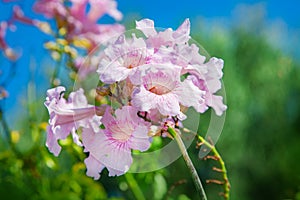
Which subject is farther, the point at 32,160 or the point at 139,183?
the point at 32,160

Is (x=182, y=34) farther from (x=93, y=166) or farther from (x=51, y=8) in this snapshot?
(x=51, y=8)

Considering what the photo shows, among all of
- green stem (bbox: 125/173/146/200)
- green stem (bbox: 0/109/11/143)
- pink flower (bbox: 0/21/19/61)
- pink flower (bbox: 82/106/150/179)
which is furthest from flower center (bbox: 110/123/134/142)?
pink flower (bbox: 0/21/19/61)

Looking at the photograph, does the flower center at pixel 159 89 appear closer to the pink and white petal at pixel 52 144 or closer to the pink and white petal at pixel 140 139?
the pink and white petal at pixel 140 139

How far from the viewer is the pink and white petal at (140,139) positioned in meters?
0.57

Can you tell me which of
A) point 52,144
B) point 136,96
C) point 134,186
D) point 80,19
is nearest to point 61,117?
point 52,144

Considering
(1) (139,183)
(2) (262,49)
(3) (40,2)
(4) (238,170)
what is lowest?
(4) (238,170)

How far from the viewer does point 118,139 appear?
59 centimetres

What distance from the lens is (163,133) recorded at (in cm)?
61

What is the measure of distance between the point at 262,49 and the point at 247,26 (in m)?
0.41

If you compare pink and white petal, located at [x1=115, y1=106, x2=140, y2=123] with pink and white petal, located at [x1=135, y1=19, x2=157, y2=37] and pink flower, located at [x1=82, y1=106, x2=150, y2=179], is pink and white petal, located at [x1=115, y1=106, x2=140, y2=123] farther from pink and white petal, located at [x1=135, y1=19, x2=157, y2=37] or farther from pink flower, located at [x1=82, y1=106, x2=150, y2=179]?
pink and white petal, located at [x1=135, y1=19, x2=157, y2=37]

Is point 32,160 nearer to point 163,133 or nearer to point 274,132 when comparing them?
point 163,133

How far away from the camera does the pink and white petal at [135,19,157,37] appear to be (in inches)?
24.6

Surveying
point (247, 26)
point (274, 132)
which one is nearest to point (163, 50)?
point (274, 132)

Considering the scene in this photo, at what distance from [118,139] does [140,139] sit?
0.03m
